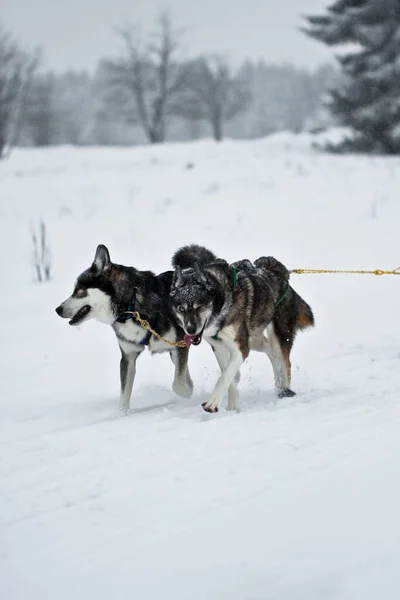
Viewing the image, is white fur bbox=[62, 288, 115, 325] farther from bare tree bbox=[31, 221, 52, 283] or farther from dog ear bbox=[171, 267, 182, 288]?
bare tree bbox=[31, 221, 52, 283]

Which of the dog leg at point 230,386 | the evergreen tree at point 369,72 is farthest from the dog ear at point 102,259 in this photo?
the evergreen tree at point 369,72

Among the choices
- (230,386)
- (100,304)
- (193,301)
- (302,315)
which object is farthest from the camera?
(302,315)

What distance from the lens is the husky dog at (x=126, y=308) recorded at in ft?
16.2

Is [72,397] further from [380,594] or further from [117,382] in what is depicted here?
[380,594]

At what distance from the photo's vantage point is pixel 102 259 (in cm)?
491

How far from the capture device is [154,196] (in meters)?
16.1

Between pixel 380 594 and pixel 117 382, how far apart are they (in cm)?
439

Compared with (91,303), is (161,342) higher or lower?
lower

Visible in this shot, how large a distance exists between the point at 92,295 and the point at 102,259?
0.30 m

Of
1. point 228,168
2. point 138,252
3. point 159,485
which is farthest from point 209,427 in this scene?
point 228,168

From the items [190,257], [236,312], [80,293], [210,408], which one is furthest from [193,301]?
[80,293]

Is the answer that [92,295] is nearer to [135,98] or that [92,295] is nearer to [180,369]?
[180,369]

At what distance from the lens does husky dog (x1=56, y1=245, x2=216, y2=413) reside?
16.2 ft

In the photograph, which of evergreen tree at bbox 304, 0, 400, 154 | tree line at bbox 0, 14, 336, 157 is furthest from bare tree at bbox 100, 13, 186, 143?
evergreen tree at bbox 304, 0, 400, 154
